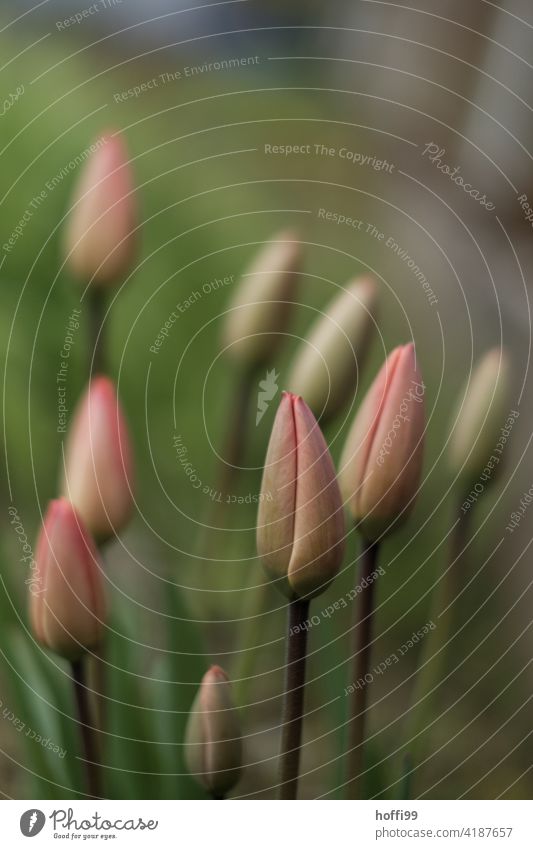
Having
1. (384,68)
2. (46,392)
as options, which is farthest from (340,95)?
(46,392)

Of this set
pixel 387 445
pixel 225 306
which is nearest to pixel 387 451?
pixel 387 445

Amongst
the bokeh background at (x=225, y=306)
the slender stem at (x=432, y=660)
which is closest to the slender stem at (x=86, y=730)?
the bokeh background at (x=225, y=306)

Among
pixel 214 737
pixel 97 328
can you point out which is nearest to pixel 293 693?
pixel 214 737

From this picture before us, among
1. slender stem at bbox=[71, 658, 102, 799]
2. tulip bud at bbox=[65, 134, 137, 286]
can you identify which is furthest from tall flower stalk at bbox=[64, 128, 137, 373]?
slender stem at bbox=[71, 658, 102, 799]

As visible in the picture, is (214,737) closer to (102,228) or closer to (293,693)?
(293,693)

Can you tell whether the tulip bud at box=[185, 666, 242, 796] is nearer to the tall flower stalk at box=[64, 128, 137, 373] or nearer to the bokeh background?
the bokeh background

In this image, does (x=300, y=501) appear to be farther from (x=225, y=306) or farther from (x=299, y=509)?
(x=225, y=306)

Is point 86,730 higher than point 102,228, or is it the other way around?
point 102,228
